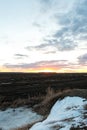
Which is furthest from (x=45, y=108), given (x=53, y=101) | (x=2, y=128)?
(x=2, y=128)

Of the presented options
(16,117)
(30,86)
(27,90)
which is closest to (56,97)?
(16,117)

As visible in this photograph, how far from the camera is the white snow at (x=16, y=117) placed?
16.9 m

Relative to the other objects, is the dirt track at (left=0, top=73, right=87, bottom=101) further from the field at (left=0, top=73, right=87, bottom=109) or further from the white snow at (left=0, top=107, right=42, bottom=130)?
the white snow at (left=0, top=107, right=42, bottom=130)

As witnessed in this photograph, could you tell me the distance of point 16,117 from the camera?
62.2 feet

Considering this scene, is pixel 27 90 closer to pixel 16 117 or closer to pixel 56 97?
pixel 16 117

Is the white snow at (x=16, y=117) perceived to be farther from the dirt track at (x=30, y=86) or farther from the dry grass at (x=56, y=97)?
the dirt track at (x=30, y=86)

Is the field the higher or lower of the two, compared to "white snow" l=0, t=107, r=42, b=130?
higher

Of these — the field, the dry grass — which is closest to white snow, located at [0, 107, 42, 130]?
the dry grass

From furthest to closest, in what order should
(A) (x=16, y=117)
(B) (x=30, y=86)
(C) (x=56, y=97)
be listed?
(B) (x=30, y=86) < (A) (x=16, y=117) < (C) (x=56, y=97)

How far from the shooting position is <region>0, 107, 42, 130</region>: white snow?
16.9m

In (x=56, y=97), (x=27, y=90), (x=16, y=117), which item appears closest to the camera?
(x=56, y=97)

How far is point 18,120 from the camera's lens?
18094 mm

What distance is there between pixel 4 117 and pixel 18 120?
58.0 inches

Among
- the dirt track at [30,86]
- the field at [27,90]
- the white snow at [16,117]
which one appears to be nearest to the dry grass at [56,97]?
the white snow at [16,117]
